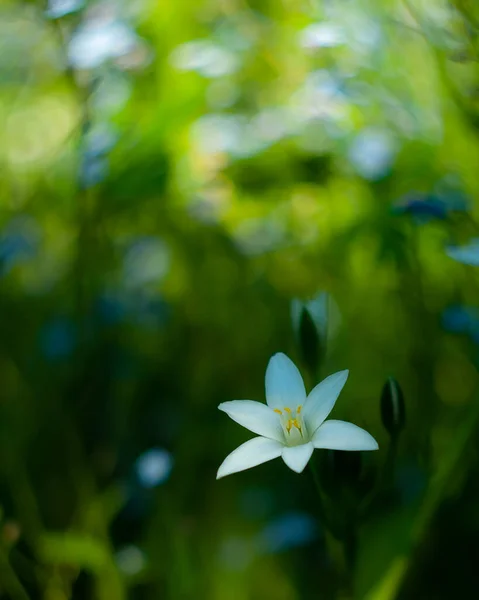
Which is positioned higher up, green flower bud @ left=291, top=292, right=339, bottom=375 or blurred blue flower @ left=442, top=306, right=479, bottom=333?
green flower bud @ left=291, top=292, right=339, bottom=375

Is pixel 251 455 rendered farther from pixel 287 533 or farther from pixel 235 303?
pixel 235 303

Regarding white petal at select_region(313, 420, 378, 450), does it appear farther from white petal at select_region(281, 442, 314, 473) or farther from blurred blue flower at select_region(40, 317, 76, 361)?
blurred blue flower at select_region(40, 317, 76, 361)

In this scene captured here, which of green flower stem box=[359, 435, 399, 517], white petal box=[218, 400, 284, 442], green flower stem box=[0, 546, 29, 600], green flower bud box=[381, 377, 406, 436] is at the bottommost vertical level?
green flower stem box=[0, 546, 29, 600]

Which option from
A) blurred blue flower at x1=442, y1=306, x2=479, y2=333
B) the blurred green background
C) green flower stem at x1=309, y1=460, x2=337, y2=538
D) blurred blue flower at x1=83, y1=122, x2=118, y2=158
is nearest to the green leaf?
the blurred green background

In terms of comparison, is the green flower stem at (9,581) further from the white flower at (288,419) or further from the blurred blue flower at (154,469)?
the white flower at (288,419)

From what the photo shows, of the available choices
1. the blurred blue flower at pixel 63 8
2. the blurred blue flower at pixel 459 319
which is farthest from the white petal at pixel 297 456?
the blurred blue flower at pixel 63 8

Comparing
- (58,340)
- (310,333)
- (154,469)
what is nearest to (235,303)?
(58,340)

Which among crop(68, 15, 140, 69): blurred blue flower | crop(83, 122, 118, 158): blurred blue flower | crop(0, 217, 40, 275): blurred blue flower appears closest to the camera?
crop(68, 15, 140, 69): blurred blue flower

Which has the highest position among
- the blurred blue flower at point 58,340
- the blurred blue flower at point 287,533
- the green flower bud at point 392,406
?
the green flower bud at point 392,406
